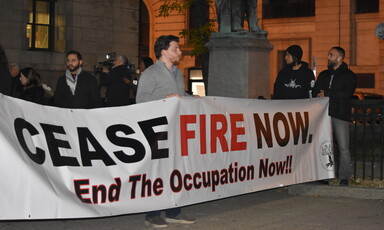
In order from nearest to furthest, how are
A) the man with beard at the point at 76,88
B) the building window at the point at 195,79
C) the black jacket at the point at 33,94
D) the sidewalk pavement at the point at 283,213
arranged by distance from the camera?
the sidewalk pavement at the point at 283,213 → the man with beard at the point at 76,88 → the black jacket at the point at 33,94 → the building window at the point at 195,79

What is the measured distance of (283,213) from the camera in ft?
31.0

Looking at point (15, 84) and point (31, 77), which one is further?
point (15, 84)

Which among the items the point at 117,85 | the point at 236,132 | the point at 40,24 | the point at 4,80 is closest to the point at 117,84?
the point at 117,85

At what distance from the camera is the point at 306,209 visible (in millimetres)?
Answer: 9734

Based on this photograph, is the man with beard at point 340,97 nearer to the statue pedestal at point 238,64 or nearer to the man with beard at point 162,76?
the man with beard at point 162,76

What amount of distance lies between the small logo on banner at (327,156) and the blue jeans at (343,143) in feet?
0.61

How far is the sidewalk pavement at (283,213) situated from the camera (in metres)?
8.56

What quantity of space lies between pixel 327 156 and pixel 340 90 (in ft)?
3.34

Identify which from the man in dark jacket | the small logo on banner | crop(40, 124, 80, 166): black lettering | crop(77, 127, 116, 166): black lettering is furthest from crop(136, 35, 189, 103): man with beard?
the man in dark jacket

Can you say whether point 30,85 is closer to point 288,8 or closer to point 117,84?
point 117,84

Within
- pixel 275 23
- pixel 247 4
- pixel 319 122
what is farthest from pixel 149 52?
pixel 319 122

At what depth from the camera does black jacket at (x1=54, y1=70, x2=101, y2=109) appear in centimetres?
1045

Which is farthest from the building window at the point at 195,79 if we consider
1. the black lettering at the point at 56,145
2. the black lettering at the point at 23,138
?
the black lettering at the point at 23,138

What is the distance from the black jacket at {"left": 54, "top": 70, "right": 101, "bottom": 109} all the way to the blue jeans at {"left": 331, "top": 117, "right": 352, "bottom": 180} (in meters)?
3.36
